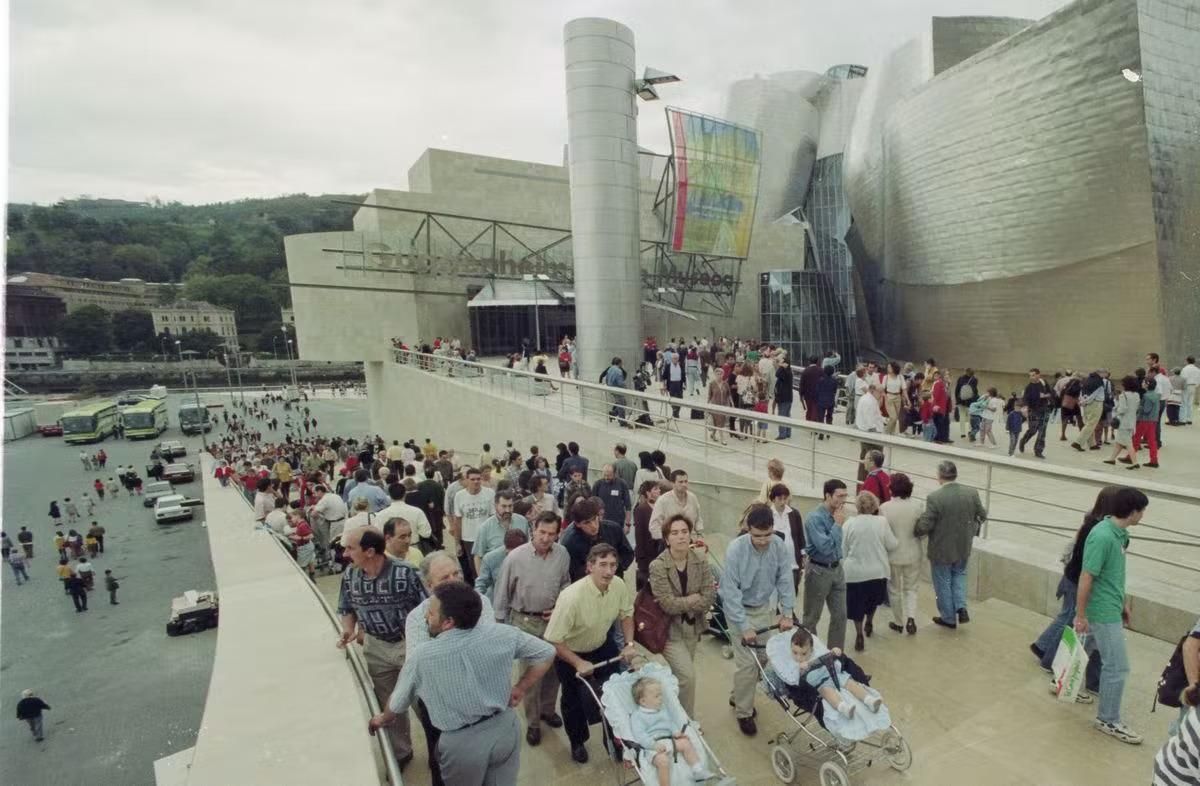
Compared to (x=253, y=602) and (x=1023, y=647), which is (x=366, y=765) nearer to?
(x=253, y=602)

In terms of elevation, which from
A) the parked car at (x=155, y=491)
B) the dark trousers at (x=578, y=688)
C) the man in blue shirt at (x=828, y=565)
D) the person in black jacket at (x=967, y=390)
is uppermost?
the person in black jacket at (x=967, y=390)

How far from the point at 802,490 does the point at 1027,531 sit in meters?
2.32

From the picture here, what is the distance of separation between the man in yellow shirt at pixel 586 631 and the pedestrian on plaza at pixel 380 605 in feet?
3.19

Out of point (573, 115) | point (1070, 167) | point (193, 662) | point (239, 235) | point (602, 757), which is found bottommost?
point (193, 662)

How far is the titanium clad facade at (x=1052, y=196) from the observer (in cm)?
1409

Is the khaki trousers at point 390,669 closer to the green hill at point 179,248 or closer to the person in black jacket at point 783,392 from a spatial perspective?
the person in black jacket at point 783,392

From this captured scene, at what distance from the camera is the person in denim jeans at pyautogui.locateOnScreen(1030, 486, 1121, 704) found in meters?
3.65

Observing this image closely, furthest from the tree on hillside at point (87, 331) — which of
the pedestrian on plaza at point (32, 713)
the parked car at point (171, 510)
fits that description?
the pedestrian on plaza at point (32, 713)

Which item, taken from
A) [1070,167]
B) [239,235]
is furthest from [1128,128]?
[239,235]

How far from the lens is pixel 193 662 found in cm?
1962

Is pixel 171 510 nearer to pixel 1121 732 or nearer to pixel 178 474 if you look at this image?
pixel 178 474

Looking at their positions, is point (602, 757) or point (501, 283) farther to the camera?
point (501, 283)

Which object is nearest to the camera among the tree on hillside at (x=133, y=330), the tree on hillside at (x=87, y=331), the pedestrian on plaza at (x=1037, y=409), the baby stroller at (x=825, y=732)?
the baby stroller at (x=825, y=732)

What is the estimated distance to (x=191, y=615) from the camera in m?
21.4
